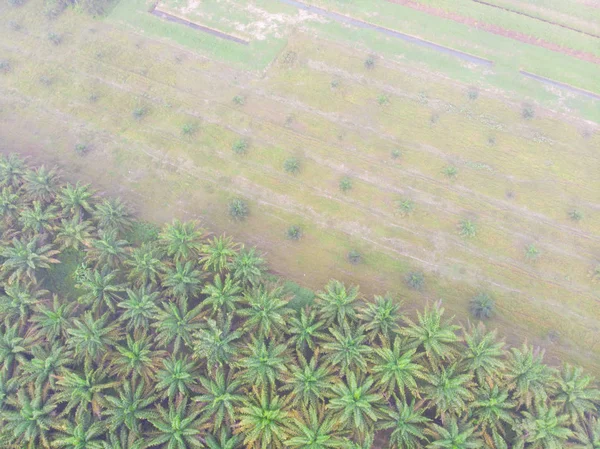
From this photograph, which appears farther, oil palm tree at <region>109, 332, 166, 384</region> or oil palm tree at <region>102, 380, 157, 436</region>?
oil palm tree at <region>109, 332, 166, 384</region>

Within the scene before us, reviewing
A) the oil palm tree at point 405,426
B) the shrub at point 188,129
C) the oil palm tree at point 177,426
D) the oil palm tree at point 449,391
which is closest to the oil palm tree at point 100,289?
the oil palm tree at point 177,426

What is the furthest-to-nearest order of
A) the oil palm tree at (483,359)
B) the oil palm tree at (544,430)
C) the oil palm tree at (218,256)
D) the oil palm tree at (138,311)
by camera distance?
the oil palm tree at (218,256)
the oil palm tree at (138,311)
the oil palm tree at (483,359)
the oil palm tree at (544,430)

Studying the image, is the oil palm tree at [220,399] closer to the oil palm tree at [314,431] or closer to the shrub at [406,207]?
the oil palm tree at [314,431]

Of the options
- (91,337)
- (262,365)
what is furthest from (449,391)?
(91,337)

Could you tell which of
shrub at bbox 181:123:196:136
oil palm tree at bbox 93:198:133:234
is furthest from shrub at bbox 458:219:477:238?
oil palm tree at bbox 93:198:133:234

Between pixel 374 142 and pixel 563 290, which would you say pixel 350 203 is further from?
pixel 563 290

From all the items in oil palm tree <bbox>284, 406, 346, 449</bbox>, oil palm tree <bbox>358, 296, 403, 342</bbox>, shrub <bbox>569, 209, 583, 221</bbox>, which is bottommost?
oil palm tree <bbox>284, 406, 346, 449</bbox>

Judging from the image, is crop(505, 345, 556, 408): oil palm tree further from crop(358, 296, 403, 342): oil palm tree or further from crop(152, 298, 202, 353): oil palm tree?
crop(152, 298, 202, 353): oil palm tree
